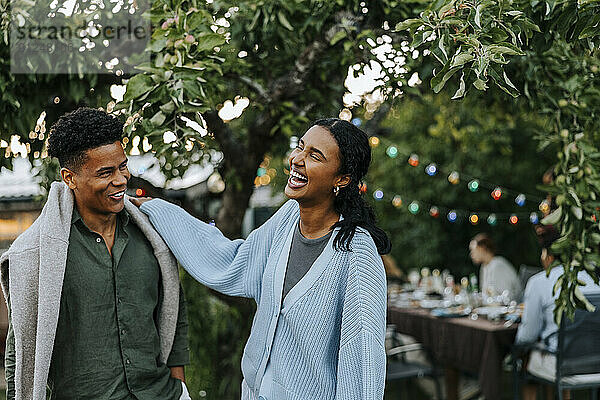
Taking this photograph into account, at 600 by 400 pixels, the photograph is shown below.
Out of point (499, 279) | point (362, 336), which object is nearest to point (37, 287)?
point (362, 336)

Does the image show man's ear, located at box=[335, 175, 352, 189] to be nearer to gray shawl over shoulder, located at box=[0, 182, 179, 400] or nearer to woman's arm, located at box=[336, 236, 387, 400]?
woman's arm, located at box=[336, 236, 387, 400]

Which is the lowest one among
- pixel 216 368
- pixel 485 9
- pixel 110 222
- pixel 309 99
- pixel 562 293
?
pixel 216 368

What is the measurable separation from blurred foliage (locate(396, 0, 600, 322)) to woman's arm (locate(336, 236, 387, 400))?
2.16 feet

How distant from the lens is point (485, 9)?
7.80 feet

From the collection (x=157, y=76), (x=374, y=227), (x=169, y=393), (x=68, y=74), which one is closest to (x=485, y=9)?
(x=374, y=227)

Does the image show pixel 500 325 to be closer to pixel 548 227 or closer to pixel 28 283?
pixel 548 227

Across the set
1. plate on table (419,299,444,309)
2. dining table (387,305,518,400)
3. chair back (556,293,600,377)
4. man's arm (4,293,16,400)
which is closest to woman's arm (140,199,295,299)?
man's arm (4,293,16,400)

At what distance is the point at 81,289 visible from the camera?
2.11 meters

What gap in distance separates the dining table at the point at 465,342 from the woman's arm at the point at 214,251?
2.97 meters

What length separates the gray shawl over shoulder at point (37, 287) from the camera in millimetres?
2025

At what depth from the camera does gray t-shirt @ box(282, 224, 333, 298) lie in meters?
2.19

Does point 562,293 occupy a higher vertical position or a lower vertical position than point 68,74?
lower

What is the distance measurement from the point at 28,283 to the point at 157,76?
90 cm

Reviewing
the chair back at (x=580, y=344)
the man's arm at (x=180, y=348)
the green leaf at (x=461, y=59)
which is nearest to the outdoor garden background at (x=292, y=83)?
the green leaf at (x=461, y=59)
